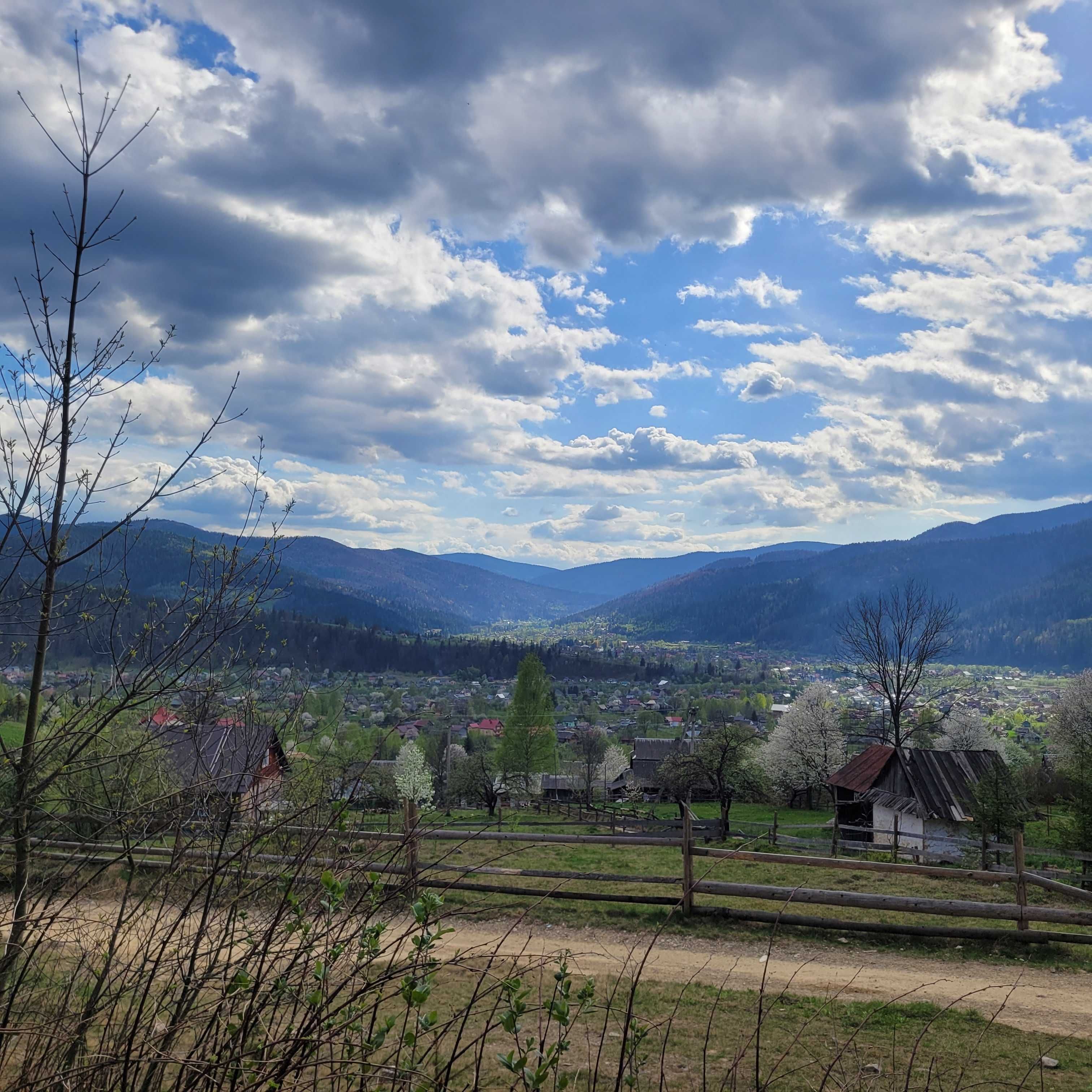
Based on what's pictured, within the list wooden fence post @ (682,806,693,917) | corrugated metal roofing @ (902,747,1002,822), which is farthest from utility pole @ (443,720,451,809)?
wooden fence post @ (682,806,693,917)

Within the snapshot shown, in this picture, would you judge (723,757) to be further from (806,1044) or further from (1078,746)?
(806,1044)

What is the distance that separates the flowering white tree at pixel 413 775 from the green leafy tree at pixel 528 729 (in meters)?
4.45

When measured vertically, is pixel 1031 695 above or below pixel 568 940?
below

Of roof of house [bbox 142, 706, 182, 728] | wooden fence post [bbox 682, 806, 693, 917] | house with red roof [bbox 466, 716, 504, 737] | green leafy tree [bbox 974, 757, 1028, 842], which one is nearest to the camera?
roof of house [bbox 142, 706, 182, 728]

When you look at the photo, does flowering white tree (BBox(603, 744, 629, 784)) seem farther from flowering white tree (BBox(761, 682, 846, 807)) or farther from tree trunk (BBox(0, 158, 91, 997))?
tree trunk (BBox(0, 158, 91, 997))

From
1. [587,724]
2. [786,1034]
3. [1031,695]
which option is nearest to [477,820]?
[786,1034]

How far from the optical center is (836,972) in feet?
28.0

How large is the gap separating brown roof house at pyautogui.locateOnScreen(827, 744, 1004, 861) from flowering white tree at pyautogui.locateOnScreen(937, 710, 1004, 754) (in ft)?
56.5

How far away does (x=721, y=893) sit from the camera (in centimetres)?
997

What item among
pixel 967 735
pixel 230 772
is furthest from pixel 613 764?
pixel 230 772

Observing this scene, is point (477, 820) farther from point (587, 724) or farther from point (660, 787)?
point (587, 724)

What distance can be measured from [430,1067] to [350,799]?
161 inches

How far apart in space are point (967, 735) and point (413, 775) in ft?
94.2

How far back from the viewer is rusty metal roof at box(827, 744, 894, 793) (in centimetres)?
2434
